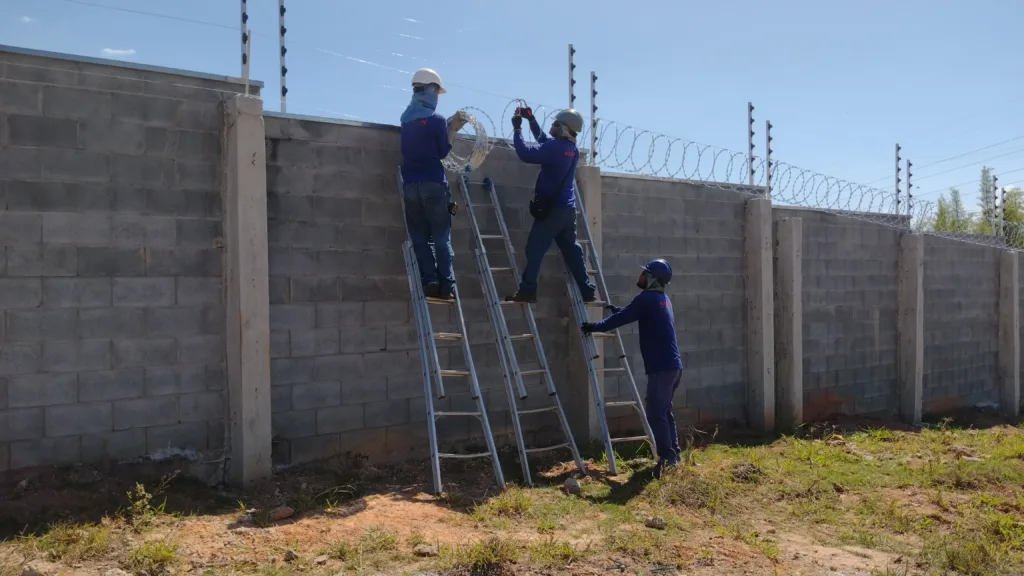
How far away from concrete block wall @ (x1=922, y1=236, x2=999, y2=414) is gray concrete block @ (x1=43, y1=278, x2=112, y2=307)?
398 inches

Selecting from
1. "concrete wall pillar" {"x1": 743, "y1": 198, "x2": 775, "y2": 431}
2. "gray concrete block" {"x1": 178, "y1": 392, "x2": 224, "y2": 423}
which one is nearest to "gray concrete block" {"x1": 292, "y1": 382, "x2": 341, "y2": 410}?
"gray concrete block" {"x1": 178, "y1": 392, "x2": 224, "y2": 423}

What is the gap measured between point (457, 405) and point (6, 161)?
350cm

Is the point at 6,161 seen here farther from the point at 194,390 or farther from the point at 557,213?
the point at 557,213

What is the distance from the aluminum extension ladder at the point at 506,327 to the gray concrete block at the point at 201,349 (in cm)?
200

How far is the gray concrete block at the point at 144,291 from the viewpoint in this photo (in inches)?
193

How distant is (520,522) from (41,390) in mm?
2989

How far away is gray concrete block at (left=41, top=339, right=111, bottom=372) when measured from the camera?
15.4 feet

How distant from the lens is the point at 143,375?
4977mm

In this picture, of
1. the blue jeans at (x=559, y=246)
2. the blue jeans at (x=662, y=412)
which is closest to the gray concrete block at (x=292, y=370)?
the blue jeans at (x=559, y=246)

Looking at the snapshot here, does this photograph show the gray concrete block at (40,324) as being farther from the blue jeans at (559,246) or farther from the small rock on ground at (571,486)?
the small rock on ground at (571,486)

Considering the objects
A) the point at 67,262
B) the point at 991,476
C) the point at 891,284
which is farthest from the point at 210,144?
the point at 891,284

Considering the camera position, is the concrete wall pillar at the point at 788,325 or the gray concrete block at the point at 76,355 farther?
the concrete wall pillar at the point at 788,325

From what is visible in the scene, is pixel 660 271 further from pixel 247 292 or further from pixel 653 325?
pixel 247 292

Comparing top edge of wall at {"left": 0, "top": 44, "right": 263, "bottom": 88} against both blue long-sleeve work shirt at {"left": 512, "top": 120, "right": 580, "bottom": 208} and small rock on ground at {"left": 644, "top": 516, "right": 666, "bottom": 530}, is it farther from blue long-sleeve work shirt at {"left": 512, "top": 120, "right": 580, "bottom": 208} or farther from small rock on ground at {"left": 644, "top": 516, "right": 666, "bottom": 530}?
small rock on ground at {"left": 644, "top": 516, "right": 666, "bottom": 530}
